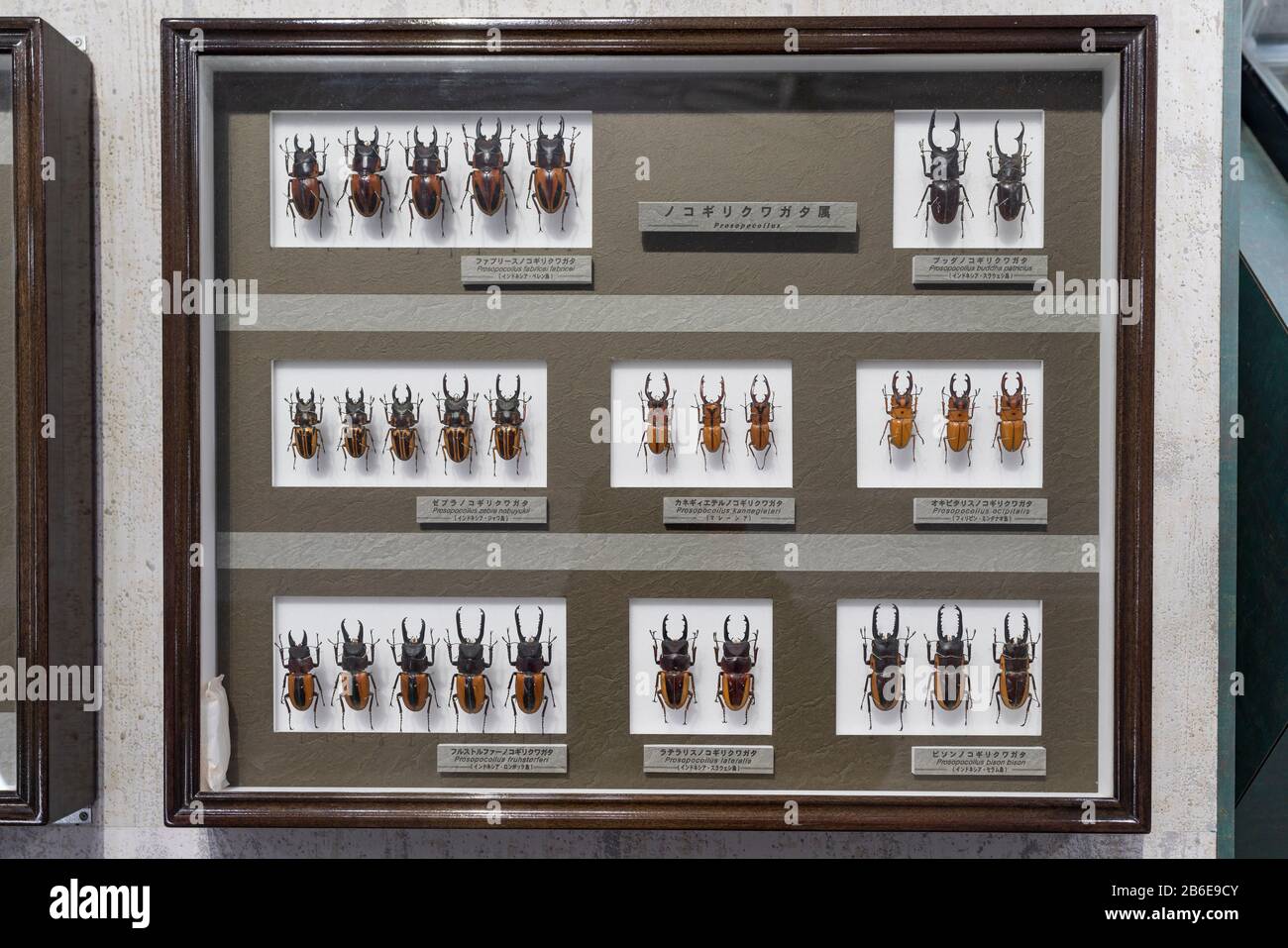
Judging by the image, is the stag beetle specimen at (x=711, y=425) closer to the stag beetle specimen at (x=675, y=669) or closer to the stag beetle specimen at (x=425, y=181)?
the stag beetle specimen at (x=675, y=669)

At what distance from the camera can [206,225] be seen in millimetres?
1878

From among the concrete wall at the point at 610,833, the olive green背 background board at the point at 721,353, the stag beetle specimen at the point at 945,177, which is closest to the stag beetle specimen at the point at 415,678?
the olive green背 background board at the point at 721,353

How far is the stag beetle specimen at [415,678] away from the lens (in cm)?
191

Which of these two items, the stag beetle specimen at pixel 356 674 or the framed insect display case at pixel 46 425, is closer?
the framed insect display case at pixel 46 425

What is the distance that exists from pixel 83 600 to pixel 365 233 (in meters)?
1.11

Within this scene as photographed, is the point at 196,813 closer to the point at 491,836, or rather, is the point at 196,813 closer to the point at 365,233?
the point at 491,836

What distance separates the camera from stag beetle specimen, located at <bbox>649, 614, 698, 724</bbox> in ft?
6.23

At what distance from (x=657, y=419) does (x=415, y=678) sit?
0.84 meters

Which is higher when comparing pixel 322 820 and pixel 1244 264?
pixel 1244 264

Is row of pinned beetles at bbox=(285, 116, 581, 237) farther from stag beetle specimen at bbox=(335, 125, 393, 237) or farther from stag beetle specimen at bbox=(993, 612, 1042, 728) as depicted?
stag beetle specimen at bbox=(993, 612, 1042, 728)

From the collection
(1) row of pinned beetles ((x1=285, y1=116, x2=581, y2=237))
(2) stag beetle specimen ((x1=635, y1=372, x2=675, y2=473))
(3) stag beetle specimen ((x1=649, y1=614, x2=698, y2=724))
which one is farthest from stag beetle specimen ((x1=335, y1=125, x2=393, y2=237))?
(3) stag beetle specimen ((x1=649, y1=614, x2=698, y2=724))

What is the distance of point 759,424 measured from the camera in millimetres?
1877
